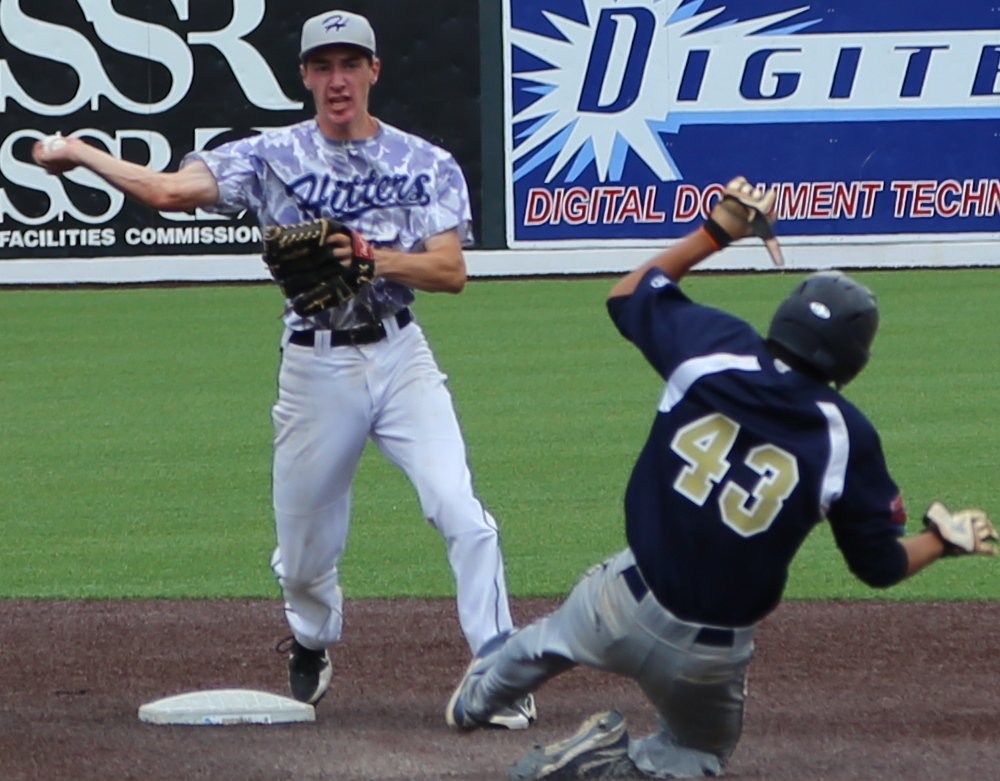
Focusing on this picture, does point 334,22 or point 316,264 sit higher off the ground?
point 334,22

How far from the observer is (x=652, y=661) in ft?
14.8

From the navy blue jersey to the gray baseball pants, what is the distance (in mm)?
64

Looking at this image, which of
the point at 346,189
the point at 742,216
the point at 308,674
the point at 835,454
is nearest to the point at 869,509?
the point at 835,454

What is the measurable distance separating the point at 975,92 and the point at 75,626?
12565mm

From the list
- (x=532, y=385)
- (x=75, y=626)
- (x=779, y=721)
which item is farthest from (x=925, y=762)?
(x=532, y=385)

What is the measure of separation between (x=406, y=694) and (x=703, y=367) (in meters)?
1.90

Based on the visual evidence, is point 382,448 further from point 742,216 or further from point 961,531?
point 961,531

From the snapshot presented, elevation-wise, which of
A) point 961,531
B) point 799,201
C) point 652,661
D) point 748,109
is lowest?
point 799,201

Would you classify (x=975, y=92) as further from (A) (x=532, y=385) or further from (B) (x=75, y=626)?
(B) (x=75, y=626)

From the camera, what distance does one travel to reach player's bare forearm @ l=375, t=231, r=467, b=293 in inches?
207

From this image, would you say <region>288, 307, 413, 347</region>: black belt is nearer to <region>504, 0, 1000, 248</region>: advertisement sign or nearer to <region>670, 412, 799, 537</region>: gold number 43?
<region>670, 412, 799, 537</region>: gold number 43

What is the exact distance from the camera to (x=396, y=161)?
5520mm

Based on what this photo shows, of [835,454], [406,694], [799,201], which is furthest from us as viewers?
[799,201]

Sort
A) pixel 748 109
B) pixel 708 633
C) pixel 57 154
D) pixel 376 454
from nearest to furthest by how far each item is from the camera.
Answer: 1. pixel 708 633
2. pixel 57 154
3. pixel 376 454
4. pixel 748 109
